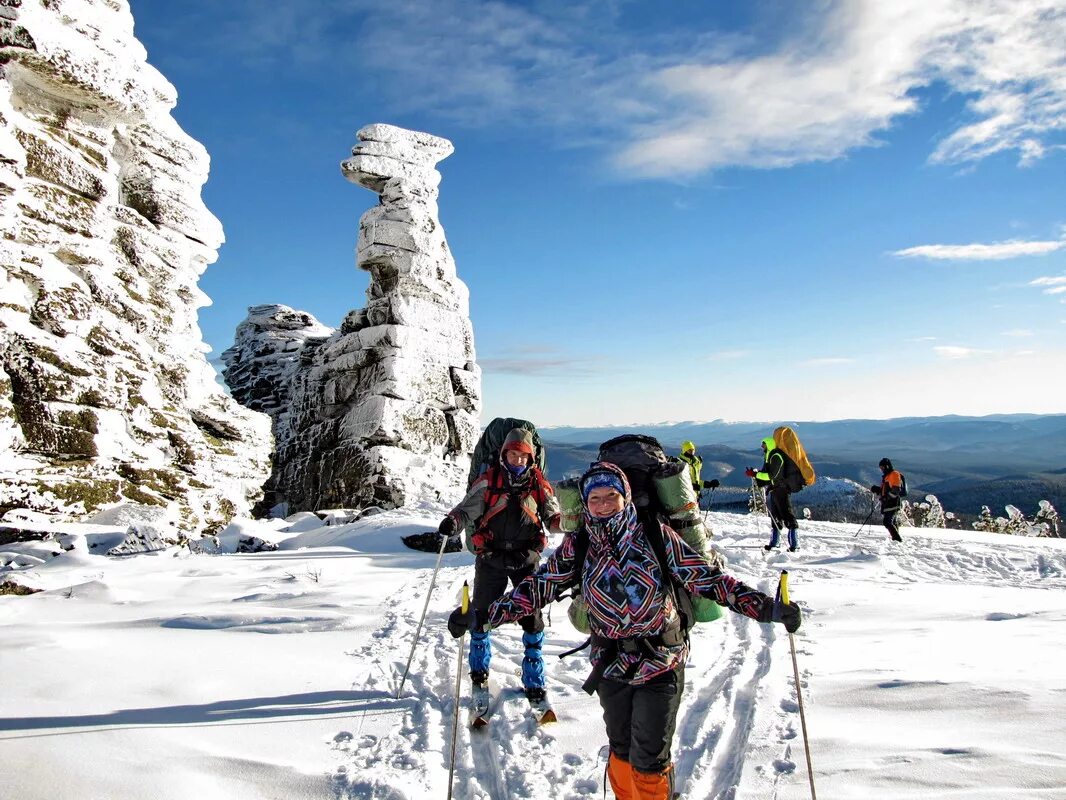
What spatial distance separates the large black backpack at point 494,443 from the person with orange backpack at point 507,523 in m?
0.23

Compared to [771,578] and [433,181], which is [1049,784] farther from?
[433,181]

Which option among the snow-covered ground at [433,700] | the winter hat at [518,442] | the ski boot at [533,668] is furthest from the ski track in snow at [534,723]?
the winter hat at [518,442]

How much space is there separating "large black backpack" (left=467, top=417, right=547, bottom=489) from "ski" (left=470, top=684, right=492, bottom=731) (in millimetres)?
1848

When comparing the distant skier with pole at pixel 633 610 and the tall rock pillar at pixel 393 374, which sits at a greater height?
the tall rock pillar at pixel 393 374

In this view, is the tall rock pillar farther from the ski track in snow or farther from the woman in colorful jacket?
the woman in colorful jacket

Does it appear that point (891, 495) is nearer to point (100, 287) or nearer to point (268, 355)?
point (100, 287)

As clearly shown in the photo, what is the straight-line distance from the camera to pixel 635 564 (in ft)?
11.6

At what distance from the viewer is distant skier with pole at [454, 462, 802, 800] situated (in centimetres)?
334

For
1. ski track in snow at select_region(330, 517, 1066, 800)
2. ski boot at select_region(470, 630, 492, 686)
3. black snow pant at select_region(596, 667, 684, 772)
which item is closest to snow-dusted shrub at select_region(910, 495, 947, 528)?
ski track in snow at select_region(330, 517, 1066, 800)

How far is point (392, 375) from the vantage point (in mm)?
28984

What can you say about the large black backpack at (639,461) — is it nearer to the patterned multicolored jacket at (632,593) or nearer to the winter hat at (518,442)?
the patterned multicolored jacket at (632,593)

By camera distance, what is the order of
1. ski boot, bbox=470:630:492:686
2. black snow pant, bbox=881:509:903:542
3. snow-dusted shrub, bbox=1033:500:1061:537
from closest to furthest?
ski boot, bbox=470:630:492:686 < black snow pant, bbox=881:509:903:542 < snow-dusted shrub, bbox=1033:500:1061:537

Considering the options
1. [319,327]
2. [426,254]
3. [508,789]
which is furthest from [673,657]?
[319,327]

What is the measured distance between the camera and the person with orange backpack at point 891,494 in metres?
15.5
